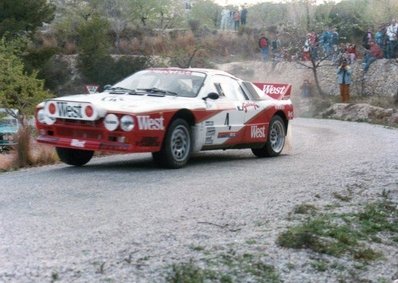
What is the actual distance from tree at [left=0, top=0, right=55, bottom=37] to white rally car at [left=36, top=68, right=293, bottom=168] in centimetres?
3078

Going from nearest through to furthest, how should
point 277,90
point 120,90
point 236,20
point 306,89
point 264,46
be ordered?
point 120,90, point 277,90, point 306,89, point 264,46, point 236,20

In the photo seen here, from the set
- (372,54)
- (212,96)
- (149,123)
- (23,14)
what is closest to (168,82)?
(212,96)

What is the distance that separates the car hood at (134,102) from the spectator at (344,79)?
22.2 meters

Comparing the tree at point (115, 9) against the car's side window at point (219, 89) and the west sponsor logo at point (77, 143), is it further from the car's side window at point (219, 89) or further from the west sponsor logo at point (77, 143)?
the west sponsor logo at point (77, 143)

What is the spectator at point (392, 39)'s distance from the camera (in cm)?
3111

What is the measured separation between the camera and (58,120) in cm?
1042

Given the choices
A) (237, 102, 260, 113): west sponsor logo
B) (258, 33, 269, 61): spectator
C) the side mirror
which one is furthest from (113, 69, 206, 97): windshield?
(258, 33, 269, 61): spectator

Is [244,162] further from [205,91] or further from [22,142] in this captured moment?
[22,142]

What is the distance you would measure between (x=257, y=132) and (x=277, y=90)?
197 centimetres

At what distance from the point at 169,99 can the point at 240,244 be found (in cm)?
519

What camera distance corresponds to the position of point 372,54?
33625 mm

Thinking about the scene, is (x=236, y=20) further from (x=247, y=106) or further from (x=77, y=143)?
(x=77, y=143)

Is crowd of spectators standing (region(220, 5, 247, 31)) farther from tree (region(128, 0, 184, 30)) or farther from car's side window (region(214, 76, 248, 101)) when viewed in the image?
car's side window (region(214, 76, 248, 101))

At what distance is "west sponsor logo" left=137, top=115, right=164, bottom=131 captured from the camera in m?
9.91
